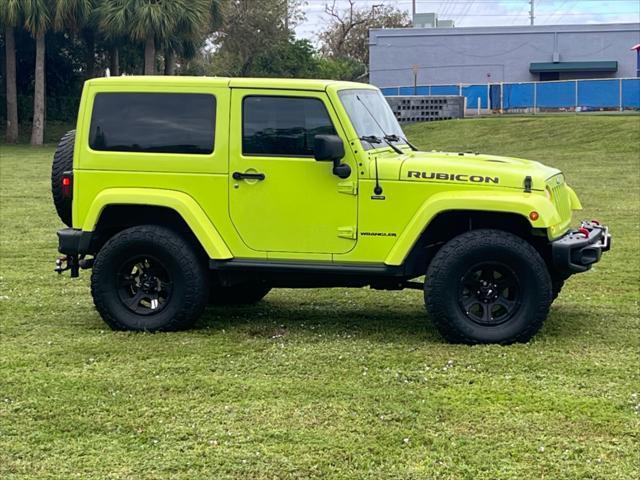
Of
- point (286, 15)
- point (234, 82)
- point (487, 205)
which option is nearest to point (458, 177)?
point (487, 205)

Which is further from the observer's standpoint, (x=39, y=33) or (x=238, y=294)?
(x=39, y=33)

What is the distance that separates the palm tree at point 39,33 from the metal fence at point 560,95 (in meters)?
18.6

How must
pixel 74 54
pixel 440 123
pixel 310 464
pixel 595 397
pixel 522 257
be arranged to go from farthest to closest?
pixel 74 54, pixel 440 123, pixel 522 257, pixel 595 397, pixel 310 464

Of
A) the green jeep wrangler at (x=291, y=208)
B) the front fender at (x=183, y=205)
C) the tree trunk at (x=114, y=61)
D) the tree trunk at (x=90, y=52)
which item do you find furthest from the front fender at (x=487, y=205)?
the tree trunk at (x=114, y=61)

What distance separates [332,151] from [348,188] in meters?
0.32

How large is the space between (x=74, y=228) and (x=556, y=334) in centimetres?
375

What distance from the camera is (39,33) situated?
121 feet

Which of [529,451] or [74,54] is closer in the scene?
[529,451]

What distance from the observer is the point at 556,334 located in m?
7.05

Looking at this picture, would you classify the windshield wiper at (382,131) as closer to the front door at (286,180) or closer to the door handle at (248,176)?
the front door at (286,180)

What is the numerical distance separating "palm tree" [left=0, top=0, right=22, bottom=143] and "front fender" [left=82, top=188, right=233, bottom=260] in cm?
3183

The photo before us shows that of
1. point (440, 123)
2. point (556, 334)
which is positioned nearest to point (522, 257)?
point (556, 334)

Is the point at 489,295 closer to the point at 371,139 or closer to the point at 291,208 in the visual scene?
the point at 371,139

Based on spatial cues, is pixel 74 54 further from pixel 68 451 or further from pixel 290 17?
pixel 68 451
